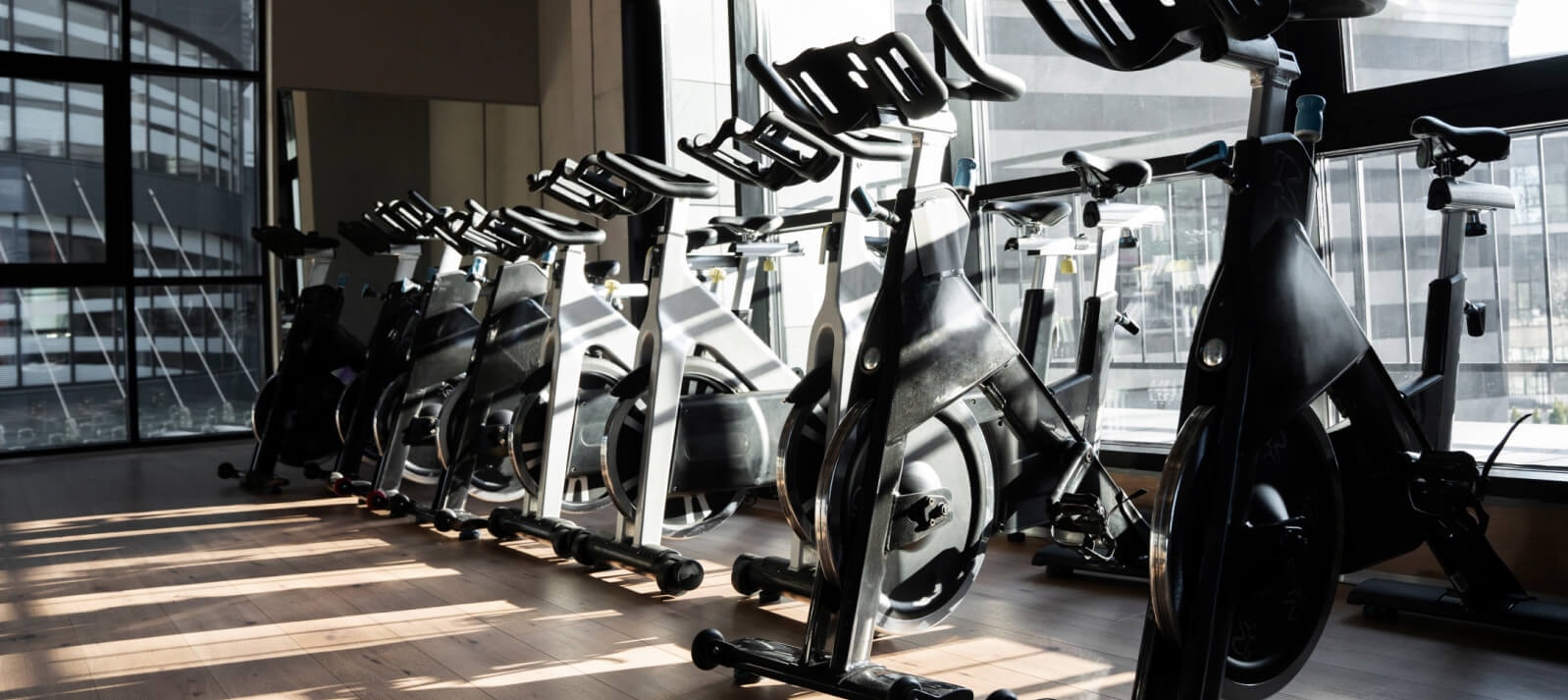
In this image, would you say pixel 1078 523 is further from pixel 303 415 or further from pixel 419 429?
pixel 303 415

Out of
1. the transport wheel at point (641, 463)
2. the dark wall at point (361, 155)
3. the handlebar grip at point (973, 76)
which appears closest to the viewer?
the handlebar grip at point (973, 76)

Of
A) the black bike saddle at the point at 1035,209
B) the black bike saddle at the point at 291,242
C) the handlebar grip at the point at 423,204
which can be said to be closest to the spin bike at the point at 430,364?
the handlebar grip at the point at 423,204

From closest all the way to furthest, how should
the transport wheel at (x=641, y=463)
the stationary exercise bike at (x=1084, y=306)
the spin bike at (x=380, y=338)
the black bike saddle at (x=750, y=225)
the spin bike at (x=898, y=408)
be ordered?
the spin bike at (x=898, y=408) < the stationary exercise bike at (x=1084, y=306) < the transport wheel at (x=641, y=463) < the black bike saddle at (x=750, y=225) < the spin bike at (x=380, y=338)

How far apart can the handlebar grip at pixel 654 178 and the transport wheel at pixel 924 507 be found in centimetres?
123

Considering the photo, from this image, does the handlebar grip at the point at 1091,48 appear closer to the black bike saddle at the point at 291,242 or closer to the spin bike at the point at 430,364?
the spin bike at the point at 430,364

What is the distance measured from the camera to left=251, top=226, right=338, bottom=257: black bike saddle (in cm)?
554

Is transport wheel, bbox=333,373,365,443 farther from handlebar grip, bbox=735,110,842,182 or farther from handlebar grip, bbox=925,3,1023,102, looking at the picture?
handlebar grip, bbox=925,3,1023,102

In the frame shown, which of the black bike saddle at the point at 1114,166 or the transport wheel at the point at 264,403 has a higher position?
the black bike saddle at the point at 1114,166

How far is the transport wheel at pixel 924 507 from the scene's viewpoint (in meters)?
2.21

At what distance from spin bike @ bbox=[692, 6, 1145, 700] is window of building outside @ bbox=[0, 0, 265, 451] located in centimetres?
621

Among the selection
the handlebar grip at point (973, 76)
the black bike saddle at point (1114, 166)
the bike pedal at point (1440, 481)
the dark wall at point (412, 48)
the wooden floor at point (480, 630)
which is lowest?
the wooden floor at point (480, 630)

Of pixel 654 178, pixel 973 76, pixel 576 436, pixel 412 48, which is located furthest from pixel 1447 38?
pixel 412 48

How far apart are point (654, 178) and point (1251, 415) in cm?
204

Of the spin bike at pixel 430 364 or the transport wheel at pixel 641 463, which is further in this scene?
the spin bike at pixel 430 364
